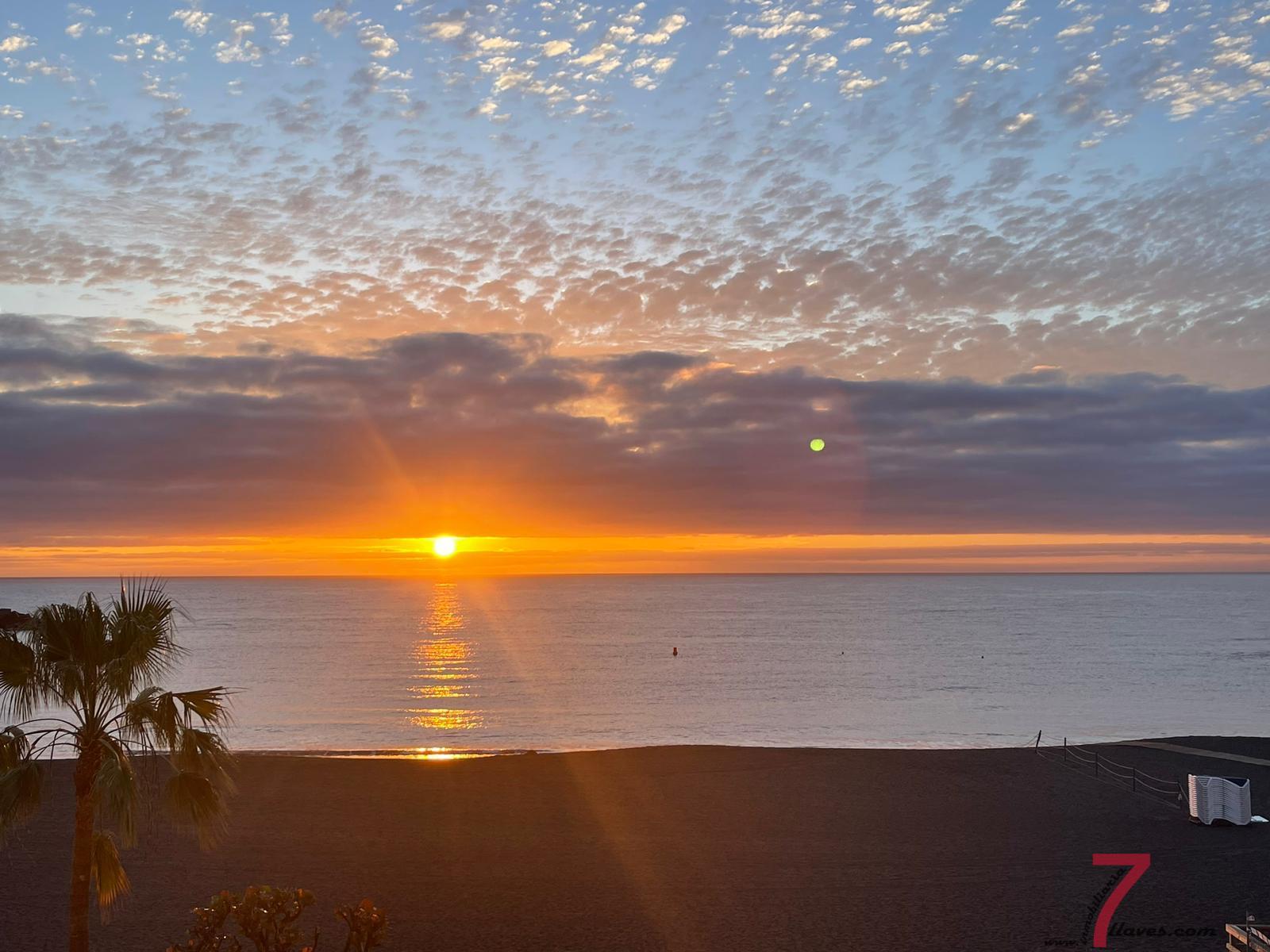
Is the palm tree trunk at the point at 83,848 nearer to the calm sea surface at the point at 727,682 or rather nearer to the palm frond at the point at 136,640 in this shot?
the palm frond at the point at 136,640

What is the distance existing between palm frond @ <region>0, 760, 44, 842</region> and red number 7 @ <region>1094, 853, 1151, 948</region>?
1583 cm

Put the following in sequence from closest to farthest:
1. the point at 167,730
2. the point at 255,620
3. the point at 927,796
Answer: the point at 167,730, the point at 927,796, the point at 255,620

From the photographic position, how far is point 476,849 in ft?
73.5

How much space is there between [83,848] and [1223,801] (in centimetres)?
2440

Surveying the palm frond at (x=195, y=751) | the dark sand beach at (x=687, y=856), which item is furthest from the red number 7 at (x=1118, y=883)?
the palm frond at (x=195, y=751)

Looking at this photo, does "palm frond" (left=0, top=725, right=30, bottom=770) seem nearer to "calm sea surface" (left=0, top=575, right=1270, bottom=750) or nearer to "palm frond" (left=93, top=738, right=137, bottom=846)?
"palm frond" (left=93, top=738, right=137, bottom=846)

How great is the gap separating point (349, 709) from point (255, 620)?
10956 cm

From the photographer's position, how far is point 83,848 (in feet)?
38.2

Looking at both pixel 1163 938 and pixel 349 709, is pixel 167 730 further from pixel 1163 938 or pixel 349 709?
pixel 349 709

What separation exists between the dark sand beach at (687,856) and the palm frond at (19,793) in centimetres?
655

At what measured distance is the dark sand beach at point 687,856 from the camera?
17.3 meters

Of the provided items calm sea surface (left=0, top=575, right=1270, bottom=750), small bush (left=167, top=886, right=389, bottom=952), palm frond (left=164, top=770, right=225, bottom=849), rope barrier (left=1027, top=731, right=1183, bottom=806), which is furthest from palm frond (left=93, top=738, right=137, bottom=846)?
calm sea surface (left=0, top=575, right=1270, bottom=750)

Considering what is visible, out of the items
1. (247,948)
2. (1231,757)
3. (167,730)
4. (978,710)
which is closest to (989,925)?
(247,948)

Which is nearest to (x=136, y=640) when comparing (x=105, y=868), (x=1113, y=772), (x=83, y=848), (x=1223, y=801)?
(x=83, y=848)
